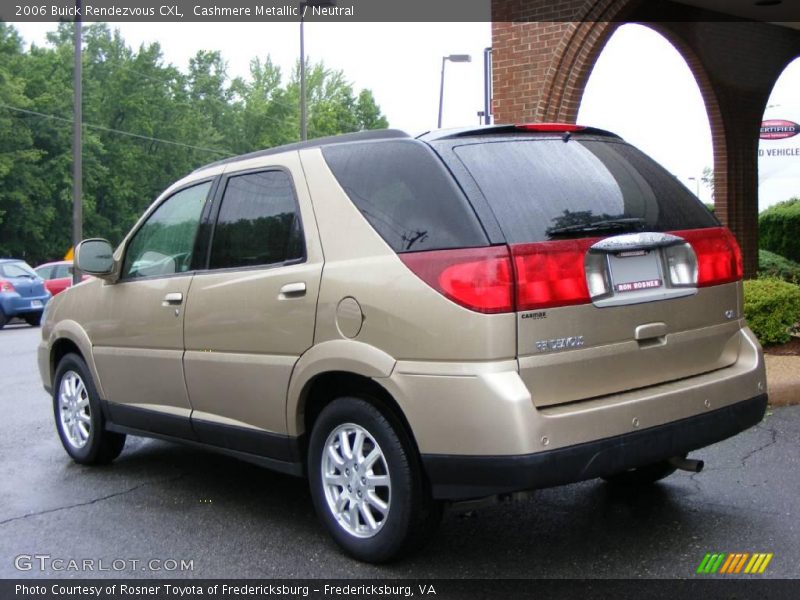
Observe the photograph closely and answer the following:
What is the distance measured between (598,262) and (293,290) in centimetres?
140

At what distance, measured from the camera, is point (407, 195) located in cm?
394

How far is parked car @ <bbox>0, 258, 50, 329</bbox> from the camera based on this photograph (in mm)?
21266

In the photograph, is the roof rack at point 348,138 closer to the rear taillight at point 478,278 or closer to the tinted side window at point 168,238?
the tinted side window at point 168,238

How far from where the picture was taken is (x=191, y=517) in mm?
4863

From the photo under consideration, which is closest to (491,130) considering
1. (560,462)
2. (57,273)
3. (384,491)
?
(560,462)

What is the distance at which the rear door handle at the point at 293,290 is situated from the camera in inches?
166

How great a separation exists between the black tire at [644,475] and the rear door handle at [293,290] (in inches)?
72.7

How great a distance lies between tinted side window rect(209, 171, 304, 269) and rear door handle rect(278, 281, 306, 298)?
16cm

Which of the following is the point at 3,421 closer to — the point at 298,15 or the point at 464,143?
the point at 464,143

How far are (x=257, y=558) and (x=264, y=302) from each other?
1.19m

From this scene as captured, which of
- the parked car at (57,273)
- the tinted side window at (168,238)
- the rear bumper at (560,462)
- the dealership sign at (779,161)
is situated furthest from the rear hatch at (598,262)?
the dealership sign at (779,161)

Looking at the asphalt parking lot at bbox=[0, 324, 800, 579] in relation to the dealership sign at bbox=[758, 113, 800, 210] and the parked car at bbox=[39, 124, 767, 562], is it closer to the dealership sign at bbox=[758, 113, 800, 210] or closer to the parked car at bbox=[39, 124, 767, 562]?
the parked car at bbox=[39, 124, 767, 562]

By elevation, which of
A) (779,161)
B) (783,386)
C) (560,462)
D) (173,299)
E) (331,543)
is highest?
(779,161)

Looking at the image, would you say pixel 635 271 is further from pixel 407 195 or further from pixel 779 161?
pixel 779 161
